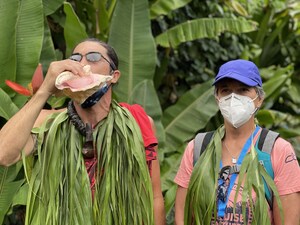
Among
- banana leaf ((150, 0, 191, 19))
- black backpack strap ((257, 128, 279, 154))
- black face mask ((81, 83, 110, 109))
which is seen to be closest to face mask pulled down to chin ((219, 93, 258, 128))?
black backpack strap ((257, 128, 279, 154))

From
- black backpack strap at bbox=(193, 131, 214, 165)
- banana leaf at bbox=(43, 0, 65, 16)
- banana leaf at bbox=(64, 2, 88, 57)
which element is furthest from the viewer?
banana leaf at bbox=(43, 0, 65, 16)

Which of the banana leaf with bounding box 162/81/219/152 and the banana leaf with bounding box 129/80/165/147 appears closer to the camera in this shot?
the banana leaf with bounding box 129/80/165/147

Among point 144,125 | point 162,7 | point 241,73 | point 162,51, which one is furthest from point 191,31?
point 241,73

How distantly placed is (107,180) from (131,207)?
17 cm

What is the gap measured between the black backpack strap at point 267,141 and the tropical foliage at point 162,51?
66.1 inches

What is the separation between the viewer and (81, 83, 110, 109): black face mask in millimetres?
2785

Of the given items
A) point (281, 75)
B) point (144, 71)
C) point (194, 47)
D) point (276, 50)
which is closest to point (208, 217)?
point (144, 71)

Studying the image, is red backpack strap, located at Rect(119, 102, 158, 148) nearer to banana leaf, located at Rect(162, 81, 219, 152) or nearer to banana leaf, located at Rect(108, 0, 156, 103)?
banana leaf, located at Rect(108, 0, 156, 103)

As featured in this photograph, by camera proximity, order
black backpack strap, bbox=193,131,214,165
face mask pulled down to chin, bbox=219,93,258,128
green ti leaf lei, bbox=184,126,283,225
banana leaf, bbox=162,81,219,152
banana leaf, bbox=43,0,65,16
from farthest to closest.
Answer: banana leaf, bbox=162,81,219,152
banana leaf, bbox=43,0,65,16
black backpack strap, bbox=193,131,214,165
face mask pulled down to chin, bbox=219,93,258,128
green ti leaf lei, bbox=184,126,283,225

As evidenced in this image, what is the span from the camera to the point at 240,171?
270 centimetres

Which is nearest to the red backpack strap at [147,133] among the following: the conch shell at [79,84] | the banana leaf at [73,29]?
the conch shell at [79,84]

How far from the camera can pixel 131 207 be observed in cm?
281

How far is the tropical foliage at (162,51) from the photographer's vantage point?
173 inches

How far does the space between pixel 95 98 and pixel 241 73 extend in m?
0.66
